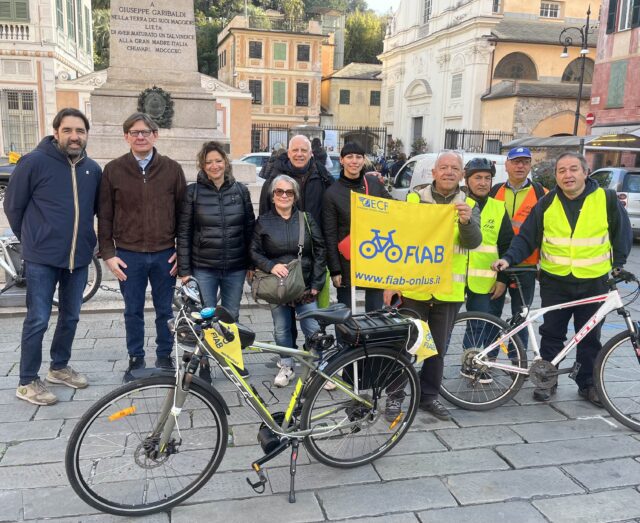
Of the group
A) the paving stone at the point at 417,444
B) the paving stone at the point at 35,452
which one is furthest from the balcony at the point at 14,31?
the paving stone at the point at 417,444

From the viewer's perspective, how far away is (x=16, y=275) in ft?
20.2

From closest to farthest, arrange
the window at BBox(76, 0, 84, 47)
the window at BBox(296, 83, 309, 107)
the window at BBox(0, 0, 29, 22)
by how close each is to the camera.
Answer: the window at BBox(0, 0, 29, 22)
the window at BBox(76, 0, 84, 47)
the window at BBox(296, 83, 309, 107)

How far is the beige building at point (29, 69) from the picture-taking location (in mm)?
24656

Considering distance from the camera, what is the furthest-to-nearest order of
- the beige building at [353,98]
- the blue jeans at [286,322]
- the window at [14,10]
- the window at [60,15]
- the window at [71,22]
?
the beige building at [353,98] → the window at [71,22] → the window at [60,15] → the window at [14,10] → the blue jeans at [286,322]

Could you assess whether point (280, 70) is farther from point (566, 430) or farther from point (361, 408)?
point (361, 408)

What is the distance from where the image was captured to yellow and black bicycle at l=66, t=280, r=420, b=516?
288cm

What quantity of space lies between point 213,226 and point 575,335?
280cm

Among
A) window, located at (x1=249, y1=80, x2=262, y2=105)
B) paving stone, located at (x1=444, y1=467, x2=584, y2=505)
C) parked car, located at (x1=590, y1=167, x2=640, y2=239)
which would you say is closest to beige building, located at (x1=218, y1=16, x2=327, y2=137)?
window, located at (x1=249, y1=80, x2=262, y2=105)

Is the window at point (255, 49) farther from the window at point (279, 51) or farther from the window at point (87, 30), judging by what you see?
the window at point (87, 30)

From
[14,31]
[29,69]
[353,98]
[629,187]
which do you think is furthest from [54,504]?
[353,98]

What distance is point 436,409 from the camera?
162 inches

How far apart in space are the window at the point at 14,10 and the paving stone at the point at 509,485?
91.5 ft

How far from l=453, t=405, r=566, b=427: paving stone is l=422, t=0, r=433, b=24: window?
36598 mm

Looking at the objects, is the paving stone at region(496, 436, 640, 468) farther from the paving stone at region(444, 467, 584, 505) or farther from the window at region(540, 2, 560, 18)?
the window at region(540, 2, 560, 18)
